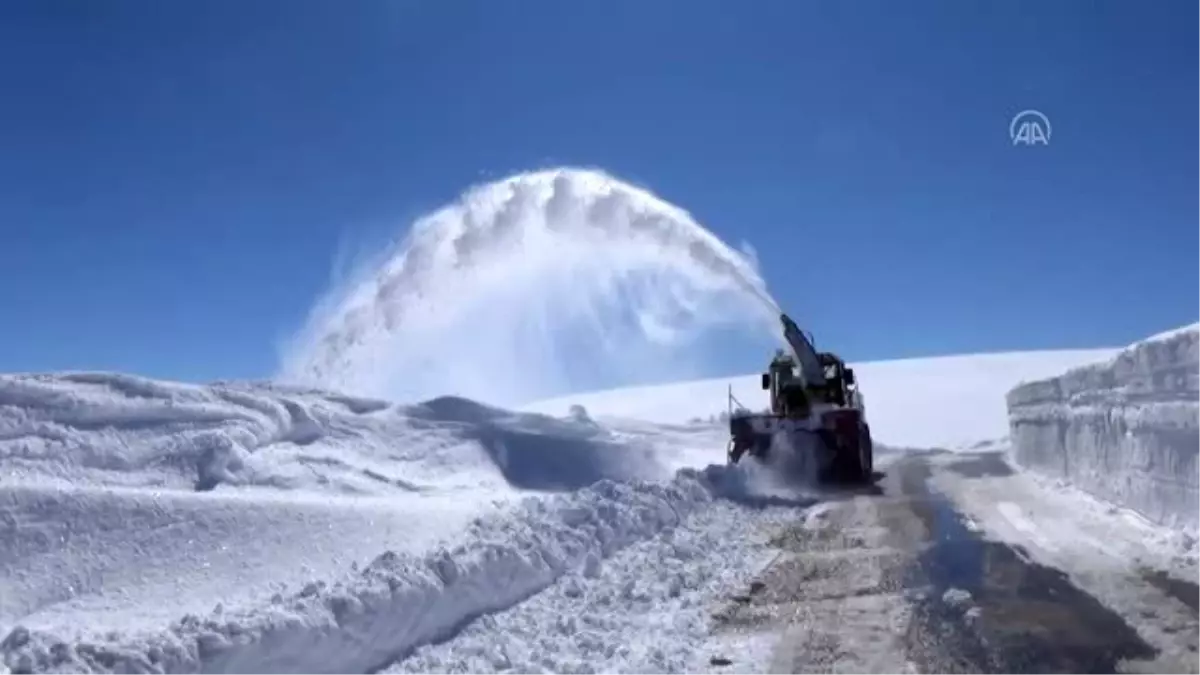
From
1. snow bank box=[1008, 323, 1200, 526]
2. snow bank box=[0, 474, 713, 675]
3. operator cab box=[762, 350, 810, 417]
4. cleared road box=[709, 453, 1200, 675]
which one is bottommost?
cleared road box=[709, 453, 1200, 675]

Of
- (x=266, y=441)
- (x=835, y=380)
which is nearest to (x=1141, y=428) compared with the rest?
(x=835, y=380)

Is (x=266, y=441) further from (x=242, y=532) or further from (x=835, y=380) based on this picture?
(x=835, y=380)

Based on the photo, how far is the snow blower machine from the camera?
1888 cm

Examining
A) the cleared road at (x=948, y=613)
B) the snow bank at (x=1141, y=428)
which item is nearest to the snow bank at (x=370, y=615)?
the cleared road at (x=948, y=613)

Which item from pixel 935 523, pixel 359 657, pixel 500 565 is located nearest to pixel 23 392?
pixel 500 565

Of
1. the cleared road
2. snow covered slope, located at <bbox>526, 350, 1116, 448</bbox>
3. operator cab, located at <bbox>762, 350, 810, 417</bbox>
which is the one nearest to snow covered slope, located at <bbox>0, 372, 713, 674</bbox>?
the cleared road

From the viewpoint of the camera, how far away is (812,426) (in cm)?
Result: 1888

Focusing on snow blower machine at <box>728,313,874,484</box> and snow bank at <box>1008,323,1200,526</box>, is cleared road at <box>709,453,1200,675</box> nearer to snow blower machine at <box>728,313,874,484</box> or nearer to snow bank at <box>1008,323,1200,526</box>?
snow bank at <box>1008,323,1200,526</box>

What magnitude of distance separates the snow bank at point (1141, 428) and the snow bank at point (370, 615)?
564cm

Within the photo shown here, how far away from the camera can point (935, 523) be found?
43.0ft

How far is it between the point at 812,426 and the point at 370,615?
43.4 ft

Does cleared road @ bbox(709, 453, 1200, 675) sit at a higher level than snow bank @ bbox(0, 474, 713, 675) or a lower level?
lower

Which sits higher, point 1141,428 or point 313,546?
point 1141,428

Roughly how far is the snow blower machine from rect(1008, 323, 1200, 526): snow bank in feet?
11.3
